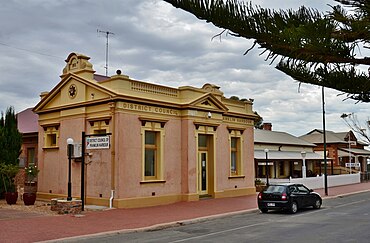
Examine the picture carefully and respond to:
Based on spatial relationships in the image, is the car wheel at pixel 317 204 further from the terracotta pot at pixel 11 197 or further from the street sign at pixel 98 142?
the terracotta pot at pixel 11 197

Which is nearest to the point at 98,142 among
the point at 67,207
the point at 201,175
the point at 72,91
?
the point at 67,207

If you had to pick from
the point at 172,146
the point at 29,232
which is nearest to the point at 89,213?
the point at 29,232

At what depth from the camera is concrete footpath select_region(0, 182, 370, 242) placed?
13648 millimetres

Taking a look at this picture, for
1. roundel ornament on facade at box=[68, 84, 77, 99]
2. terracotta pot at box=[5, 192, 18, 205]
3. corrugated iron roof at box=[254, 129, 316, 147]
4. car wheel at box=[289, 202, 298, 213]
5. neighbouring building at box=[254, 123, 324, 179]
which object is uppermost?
roundel ornament on facade at box=[68, 84, 77, 99]

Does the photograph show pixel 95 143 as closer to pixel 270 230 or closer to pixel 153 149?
pixel 153 149

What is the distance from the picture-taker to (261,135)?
46.5 metres

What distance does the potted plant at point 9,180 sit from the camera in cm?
2158

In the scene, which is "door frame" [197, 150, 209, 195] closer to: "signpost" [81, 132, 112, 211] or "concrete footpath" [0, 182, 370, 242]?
"concrete footpath" [0, 182, 370, 242]

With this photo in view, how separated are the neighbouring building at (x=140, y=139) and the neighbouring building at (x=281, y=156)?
35.4 feet

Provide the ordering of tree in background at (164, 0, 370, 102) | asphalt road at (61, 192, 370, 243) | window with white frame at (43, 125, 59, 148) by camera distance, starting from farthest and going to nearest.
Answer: window with white frame at (43, 125, 59, 148) < asphalt road at (61, 192, 370, 243) < tree in background at (164, 0, 370, 102)

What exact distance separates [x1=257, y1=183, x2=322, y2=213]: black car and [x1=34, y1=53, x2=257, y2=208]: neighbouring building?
496cm

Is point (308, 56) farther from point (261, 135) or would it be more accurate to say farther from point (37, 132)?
point (261, 135)

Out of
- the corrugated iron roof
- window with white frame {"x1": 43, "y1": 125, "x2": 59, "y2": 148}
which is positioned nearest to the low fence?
the corrugated iron roof

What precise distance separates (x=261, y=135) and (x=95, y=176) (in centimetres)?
2771
